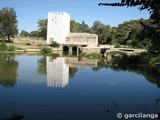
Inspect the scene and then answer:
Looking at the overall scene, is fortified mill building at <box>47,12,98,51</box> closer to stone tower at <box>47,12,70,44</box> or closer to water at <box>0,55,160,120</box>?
stone tower at <box>47,12,70,44</box>

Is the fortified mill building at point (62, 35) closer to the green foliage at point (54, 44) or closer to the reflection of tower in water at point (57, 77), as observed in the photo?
the green foliage at point (54, 44)

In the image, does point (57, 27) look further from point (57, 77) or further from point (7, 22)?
point (57, 77)

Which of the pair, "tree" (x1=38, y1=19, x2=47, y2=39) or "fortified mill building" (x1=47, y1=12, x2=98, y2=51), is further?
"tree" (x1=38, y1=19, x2=47, y2=39)

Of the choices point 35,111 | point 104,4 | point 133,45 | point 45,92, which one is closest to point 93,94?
point 45,92

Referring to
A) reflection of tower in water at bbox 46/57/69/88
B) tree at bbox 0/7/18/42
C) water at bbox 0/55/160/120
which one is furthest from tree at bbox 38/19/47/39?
water at bbox 0/55/160/120

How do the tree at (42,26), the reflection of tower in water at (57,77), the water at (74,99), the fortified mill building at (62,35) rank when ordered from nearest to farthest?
the water at (74,99) < the reflection of tower in water at (57,77) < the fortified mill building at (62,35) < the tree at (42,26)

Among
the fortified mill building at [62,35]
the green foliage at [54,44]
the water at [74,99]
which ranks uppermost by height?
the fortified mill building at [62,35]

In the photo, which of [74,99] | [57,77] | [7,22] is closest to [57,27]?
[7,22]

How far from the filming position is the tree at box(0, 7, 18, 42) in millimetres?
61344

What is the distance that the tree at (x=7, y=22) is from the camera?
61.3 metres

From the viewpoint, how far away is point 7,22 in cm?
6159

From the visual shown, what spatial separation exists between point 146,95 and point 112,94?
1.75 m

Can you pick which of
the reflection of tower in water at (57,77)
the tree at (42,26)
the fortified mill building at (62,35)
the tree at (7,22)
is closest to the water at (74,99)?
the reflection of tower in water at (57,77)

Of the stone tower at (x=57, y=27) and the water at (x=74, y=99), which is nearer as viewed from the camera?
the water at (x=74, y=99)
